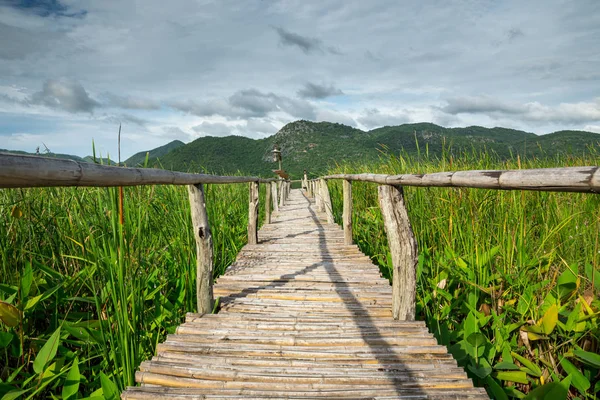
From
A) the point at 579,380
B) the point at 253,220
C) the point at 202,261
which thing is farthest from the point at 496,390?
the point at 253,220

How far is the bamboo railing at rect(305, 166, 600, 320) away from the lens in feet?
2.99

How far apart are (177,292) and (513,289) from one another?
2.62 metres

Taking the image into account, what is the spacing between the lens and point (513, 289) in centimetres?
244

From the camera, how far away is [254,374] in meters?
1.60

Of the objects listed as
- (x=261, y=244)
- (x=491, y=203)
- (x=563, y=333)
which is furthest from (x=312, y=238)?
(x=563, y=333)

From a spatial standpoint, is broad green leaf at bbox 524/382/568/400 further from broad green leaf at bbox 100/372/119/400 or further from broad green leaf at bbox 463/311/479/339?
broad green leaf at bbox 100/372/119/400

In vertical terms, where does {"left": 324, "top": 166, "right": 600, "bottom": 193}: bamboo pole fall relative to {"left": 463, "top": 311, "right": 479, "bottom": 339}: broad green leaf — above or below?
above

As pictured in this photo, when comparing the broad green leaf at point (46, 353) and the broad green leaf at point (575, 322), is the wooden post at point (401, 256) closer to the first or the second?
the broad green leaf at point (575, 322)

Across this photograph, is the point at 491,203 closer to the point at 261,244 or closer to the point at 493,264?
the point at 493,264

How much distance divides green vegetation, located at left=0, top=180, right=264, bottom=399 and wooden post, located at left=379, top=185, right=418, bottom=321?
5.17 ft

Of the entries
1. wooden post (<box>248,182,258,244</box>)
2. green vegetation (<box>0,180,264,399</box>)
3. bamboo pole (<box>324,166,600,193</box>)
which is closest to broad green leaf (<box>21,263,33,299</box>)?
green vegetation (<box>0,180,264,399</box>)

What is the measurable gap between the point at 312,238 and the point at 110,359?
338cm

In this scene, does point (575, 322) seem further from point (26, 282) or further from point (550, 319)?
point (26, 282)

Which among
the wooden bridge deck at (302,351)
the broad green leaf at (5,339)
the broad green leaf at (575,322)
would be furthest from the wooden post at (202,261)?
the broad green leaf at (575,322)
